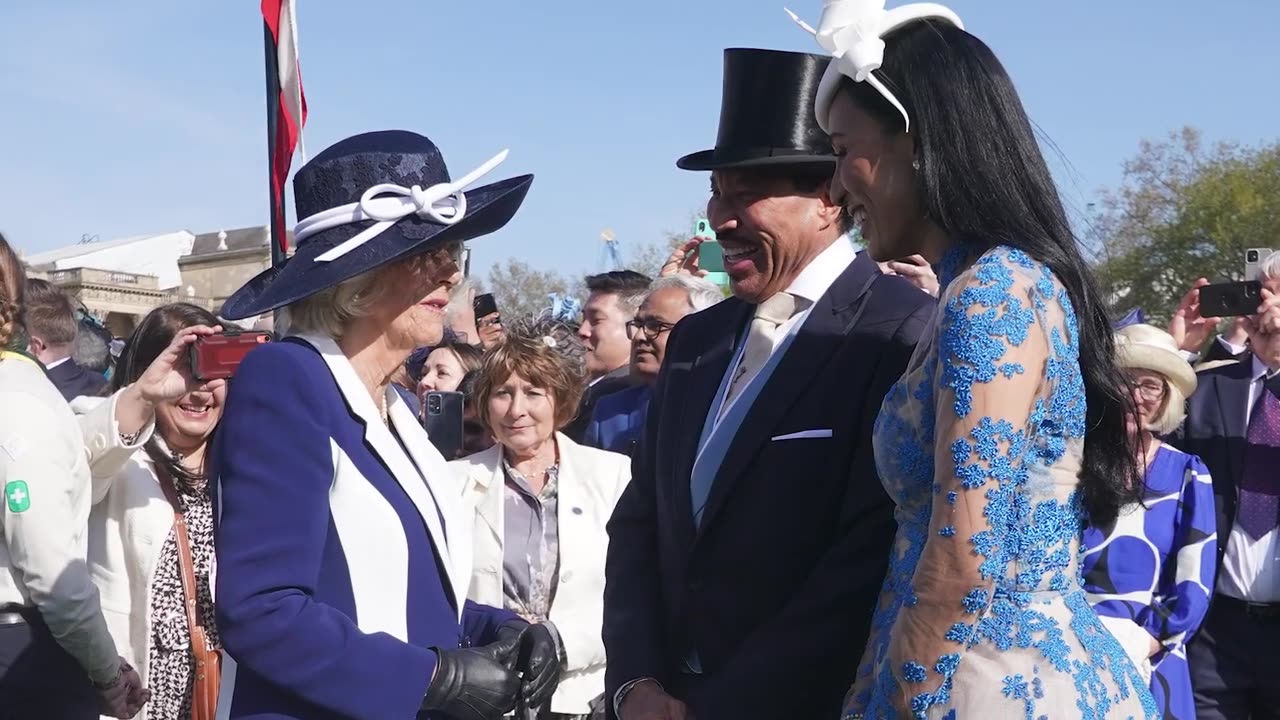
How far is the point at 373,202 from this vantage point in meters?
2.79

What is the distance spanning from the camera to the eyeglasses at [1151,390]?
5.29m

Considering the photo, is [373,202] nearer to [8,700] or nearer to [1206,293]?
[8,700]

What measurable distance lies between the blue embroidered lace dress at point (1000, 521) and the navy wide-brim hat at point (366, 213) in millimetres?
1086

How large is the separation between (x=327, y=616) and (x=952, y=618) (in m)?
1.16

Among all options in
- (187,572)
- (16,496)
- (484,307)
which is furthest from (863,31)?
(484,307)

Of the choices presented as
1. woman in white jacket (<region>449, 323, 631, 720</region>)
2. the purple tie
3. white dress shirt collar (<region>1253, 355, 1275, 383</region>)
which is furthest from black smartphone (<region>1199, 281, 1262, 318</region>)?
woman in white jacket (<region>449, 323, 631, 720</region>)

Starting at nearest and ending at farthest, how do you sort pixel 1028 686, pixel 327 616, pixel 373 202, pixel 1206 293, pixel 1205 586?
1. pixel 1028 686
2. pixel 327 616
3. pixel 373 202
4. pixel 1205 586
5. pixel 1206 293

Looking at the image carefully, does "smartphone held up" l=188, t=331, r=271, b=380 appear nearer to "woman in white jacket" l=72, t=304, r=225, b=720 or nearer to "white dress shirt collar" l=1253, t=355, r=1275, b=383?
"woman in white jacket" l=72, t=304, r=225, b=720

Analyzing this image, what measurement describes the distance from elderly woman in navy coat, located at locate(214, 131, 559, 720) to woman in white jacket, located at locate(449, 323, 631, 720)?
186 cm

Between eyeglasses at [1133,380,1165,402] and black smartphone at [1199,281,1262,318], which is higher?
black smartphone at [1199,281,1262,318]

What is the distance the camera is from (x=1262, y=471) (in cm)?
568

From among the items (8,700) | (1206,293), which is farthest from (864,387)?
(1206,293)

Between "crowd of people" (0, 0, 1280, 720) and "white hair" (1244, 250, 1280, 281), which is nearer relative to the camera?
"crowd of people" (0, 0, 1280, 720)

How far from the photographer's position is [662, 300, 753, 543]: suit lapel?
308 centimetres
